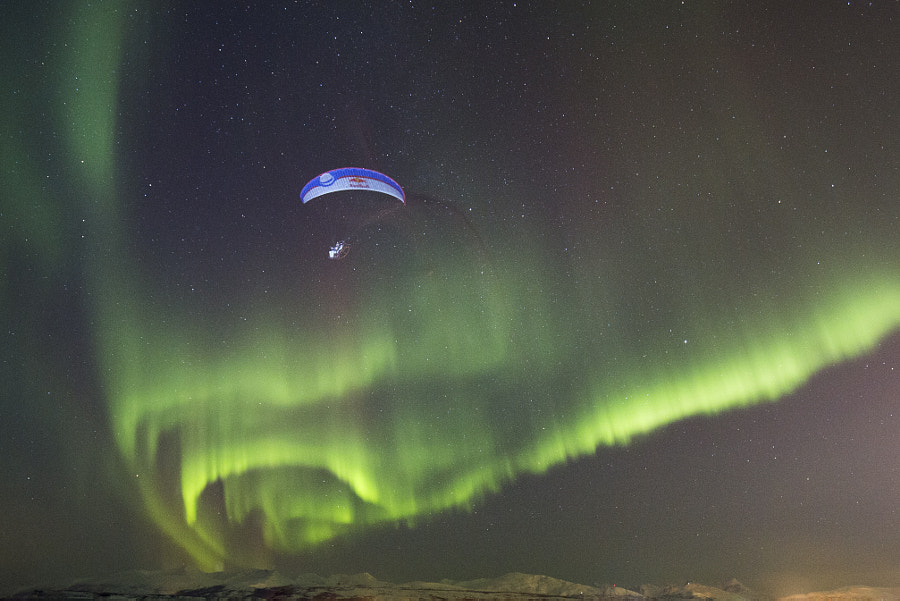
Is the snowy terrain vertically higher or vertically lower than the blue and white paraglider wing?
lower

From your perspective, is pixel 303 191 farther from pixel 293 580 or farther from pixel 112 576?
pixel 112 576

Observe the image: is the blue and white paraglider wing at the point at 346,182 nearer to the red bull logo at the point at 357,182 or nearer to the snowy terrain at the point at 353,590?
the red bull logo at the point at 357,182

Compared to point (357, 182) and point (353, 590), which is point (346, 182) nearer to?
point (357, 182)

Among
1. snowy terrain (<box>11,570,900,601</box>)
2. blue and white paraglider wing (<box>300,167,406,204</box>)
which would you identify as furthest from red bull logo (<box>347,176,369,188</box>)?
snowy terrain (<box>11,570,900,601</box>)

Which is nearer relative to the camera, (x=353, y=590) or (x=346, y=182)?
(x=346, y=182)

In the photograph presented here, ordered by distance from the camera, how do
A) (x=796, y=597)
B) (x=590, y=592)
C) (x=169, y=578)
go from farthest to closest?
(x=169, y=578) → (x=590, y=592) → (x=796, y=597)

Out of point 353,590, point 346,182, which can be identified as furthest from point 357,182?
point 353,590

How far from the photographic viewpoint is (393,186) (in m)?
20.5

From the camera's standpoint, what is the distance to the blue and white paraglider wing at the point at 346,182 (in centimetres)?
1978

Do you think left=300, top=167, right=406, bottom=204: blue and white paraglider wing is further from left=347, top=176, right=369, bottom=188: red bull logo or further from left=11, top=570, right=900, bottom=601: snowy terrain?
left=11, top=570, right=900, bottom=601: snowy terrain

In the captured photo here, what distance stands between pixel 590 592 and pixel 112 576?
12411 centimetres

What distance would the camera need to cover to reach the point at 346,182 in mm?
19844

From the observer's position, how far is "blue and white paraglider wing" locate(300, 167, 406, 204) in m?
19.8

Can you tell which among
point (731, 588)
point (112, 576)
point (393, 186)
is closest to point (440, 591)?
A: point (731, 588)
